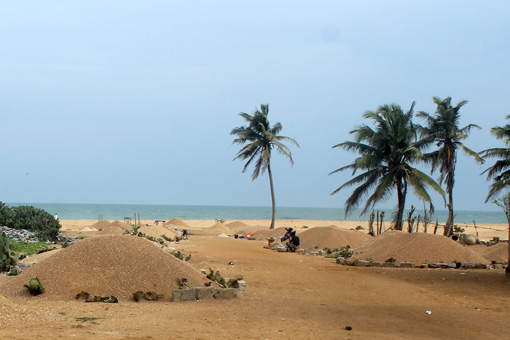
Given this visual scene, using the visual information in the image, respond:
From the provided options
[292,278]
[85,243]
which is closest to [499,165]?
[292,278]

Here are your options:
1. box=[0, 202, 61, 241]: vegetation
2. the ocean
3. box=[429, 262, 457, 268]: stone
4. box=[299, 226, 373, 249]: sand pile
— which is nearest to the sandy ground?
box=[429, 262, 457, 268]: stone

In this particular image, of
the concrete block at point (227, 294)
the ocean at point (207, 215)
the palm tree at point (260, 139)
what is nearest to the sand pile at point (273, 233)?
the palm tree at point (260, 139)

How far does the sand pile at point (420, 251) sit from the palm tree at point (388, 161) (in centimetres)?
515

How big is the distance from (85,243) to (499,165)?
882 inches

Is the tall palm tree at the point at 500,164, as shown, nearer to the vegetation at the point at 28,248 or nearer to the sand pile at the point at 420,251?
the sand pile at the point at 420,251

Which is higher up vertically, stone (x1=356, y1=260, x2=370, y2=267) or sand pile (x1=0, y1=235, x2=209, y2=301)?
sand pile (x1=0, y1=235, x2=209, y2=301)

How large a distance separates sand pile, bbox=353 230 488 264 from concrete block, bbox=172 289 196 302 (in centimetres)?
946

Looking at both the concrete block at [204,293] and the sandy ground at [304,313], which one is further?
the concrete block at [204,293]

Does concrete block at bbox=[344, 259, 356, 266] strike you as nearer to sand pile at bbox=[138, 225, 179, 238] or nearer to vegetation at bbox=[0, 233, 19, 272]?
vegetation at bbox=[0, 233, 19, 272]

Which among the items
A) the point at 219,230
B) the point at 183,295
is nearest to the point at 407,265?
the point at 183,295

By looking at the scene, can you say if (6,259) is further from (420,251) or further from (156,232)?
(156,232)

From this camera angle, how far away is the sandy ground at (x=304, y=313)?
22.4 feet

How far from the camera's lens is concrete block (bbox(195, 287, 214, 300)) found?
9656 mm

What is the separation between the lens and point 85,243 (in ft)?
35.9
